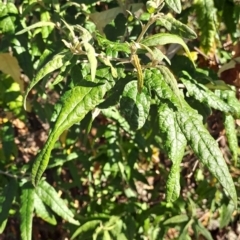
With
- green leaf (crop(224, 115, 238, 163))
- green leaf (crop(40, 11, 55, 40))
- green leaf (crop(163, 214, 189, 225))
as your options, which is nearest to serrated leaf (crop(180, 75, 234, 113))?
green leaf (crop(224, 115, 238, 163))

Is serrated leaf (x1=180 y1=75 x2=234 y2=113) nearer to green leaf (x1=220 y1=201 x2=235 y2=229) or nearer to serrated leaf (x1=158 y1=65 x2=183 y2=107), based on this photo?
serrated leaf (x1=158 y1=65 x2=183 y2=107)

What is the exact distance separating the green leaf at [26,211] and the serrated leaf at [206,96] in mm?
611

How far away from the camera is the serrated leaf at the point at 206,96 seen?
47.8 inches

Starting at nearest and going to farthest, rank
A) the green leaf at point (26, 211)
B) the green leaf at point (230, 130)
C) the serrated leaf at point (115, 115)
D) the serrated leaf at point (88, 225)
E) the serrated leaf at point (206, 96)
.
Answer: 1. the serrated leaf at point (206, 96)
2. the green leaf at point (230, 130)
3. the green leaf at point (26, 211)
4. the serrated leaf at point (115, 115)
5. the serrated leaf at point (88, 225)

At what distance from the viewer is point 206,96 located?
4.00 ft

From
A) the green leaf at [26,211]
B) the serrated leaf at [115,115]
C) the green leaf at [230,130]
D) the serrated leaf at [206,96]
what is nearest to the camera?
the serrated leaf at [206,96]

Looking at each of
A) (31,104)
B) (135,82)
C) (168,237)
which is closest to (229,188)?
(135,82)

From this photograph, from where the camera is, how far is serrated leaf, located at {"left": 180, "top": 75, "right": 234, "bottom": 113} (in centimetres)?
121

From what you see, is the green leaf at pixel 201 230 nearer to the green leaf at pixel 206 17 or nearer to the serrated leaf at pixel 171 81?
the green leaf at pixel 206 17

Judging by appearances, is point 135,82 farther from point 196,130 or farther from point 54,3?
point 54,3

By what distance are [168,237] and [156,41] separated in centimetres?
180

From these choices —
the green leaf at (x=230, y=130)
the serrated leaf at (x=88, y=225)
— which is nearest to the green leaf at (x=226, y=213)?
the serrated leaf at (x=88, y=225)

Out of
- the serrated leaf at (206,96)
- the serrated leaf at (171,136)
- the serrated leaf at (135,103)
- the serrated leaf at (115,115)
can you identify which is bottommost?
the serrated leaf at (115,115)

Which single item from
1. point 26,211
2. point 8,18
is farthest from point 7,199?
point 8,18
